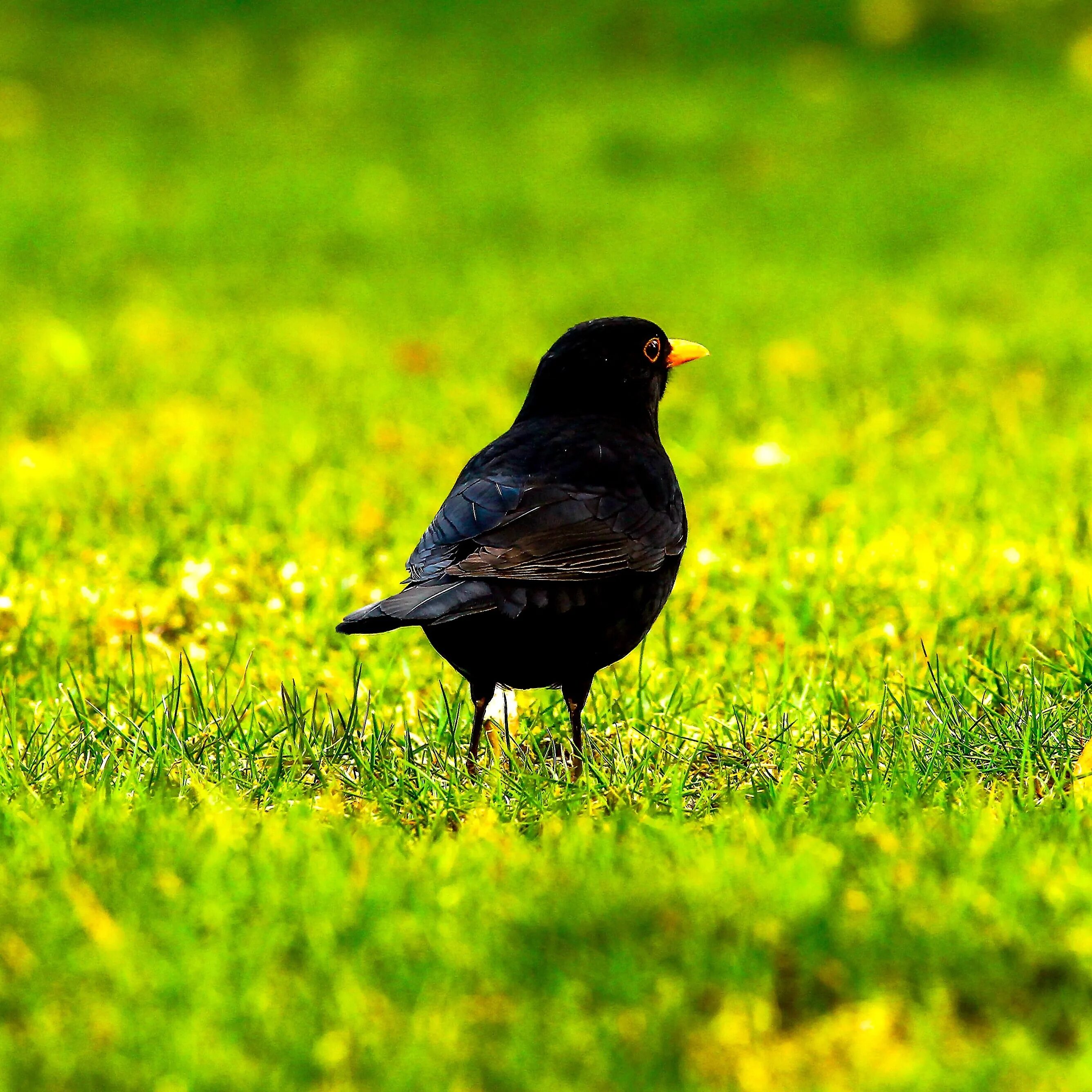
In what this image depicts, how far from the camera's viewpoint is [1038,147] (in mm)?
13695

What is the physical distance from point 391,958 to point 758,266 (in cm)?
895

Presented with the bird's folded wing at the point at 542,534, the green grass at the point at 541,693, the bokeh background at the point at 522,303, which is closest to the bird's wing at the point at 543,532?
the bird's folded wing at the point at 542,534

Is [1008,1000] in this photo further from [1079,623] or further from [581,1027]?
[1079,623]

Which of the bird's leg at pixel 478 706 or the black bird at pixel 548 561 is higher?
the black bird at pixel 548 561

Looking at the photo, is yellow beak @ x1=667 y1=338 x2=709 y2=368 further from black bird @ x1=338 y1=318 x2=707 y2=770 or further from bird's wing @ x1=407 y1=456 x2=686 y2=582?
bird's wing @ x1=407 y1=456 x2=686 y2=582

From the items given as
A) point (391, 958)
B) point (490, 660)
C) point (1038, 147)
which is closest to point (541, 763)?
point (490, 660)

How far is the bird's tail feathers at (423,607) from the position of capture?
11.3ft

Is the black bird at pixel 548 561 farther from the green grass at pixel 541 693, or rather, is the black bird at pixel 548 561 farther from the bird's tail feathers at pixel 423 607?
the green grass at pixel 541 693

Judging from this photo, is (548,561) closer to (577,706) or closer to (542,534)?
(542,534)

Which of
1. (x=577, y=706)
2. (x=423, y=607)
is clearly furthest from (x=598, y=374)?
(x=423, y=607)

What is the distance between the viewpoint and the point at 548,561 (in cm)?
382

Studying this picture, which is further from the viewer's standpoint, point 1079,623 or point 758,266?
point 758,266

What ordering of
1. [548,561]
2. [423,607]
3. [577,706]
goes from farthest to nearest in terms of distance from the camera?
[577,706]
[548,561]
[423,607]

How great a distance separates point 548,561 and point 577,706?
455mm
